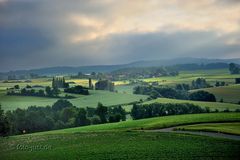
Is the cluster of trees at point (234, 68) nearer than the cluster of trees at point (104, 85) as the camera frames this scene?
Yes

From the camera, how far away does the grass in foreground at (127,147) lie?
16.0 meters

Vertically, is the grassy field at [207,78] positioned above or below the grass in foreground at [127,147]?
above

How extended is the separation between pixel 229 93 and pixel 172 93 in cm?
739

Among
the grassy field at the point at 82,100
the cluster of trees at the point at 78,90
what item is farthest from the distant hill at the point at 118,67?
the cluster of trees at the point at 78,90

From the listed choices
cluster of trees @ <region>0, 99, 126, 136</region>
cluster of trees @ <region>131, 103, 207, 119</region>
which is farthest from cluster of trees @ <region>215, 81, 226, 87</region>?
cluster of trees @ <region>0, 99, 126, 136</region>

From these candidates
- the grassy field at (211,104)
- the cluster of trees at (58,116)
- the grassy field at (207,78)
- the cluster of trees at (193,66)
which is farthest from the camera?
Answer: the cluster of trees at (193,66)

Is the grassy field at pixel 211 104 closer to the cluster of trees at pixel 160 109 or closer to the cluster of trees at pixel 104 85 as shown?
the cluster of trees at pixel 160 109

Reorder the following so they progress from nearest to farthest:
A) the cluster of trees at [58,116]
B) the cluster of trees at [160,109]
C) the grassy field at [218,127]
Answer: the grassy field at [218,127] → the cluster of trees at [160,109] → the cluster of trees at [58,116]

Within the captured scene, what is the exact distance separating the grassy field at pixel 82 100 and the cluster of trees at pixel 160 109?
1.99 m

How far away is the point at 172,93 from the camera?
1387 inches

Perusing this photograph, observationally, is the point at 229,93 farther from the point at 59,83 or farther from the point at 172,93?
the point at 59,83

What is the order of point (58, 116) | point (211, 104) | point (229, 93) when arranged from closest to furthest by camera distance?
1. point (229, 93)
2. point (211, 104)
3. point (58, 116)

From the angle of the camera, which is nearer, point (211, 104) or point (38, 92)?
point (211, 104)

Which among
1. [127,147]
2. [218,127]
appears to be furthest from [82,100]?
[127,147]
